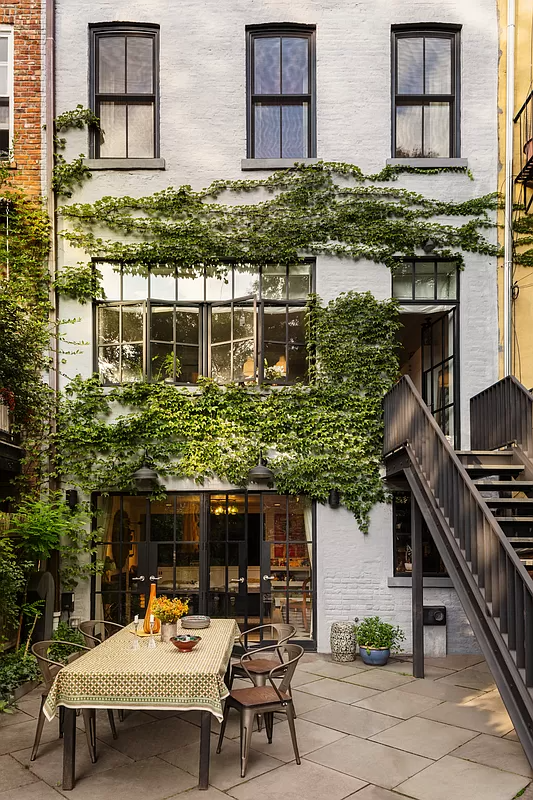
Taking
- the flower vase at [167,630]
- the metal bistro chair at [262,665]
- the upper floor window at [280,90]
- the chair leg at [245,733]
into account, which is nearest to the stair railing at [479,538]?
the metal bistro chair at [262,665]

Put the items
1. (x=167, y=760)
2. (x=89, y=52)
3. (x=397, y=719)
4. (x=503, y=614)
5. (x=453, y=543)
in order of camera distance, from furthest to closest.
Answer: (x=89, y=52), (x=397, y=719), (x=453, y=543), (x=167, y=760), (x=503, y=614)

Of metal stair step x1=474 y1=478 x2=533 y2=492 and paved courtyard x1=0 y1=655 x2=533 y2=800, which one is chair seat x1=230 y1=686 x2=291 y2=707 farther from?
metal stair step x1=474 y1=478 x2=533 y2=492

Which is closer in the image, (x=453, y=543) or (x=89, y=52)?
(x=453, y=543)

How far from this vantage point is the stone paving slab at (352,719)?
6488 mm

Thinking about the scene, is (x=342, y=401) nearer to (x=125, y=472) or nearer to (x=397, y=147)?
(x=125, y=472)

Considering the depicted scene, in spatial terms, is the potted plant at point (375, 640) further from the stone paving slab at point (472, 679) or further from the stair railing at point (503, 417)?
the stair railing at point (503, 417)

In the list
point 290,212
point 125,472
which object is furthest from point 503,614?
point 290,212

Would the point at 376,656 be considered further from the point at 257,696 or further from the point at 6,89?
the point at 6,89

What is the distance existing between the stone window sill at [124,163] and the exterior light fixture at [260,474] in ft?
15.1

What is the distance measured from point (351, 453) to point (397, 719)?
3.86 m

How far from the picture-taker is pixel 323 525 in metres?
9.86

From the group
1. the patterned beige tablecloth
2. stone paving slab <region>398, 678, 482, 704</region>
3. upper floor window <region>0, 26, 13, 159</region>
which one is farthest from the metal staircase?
upper floor window <region>0, 26, 13, 159</region>

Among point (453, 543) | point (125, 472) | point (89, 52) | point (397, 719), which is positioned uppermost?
point (89, 52)

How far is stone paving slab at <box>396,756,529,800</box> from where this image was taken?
5.09m
